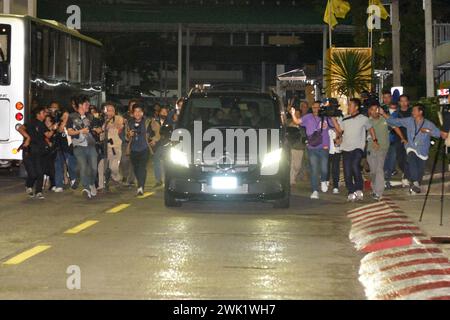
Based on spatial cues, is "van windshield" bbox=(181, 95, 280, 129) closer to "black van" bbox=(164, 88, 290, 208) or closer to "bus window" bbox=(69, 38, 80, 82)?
"black van" bbox=(164, 88, 290, 208)

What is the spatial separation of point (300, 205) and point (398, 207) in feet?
5.41

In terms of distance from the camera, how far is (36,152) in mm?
17031

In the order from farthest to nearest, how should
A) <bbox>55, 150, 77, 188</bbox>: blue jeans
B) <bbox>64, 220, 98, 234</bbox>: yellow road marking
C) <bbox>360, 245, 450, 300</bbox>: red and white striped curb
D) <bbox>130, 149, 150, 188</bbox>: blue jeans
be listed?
<bbox>55, 150, 77, 188</bbox>: blue jeans, <bbox>130, 149, 150, 188</bbox>: blue jeans, <bbox>64, 220, 98, 234</bbox>: yellow road marking, <bbox>360, 245, 450, 300</bbox>: red and white striped curb

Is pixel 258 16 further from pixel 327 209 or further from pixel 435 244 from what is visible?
pixel 435 244

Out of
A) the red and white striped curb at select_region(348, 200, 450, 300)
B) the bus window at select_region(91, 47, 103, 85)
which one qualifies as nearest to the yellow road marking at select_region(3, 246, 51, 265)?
the red and white striped curb at select_region(348, 200, 450, 300)

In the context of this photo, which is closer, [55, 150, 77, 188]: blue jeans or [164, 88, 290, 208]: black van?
[164, 88, 290, 208]: black van

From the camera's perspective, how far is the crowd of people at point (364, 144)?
16375 millimetres

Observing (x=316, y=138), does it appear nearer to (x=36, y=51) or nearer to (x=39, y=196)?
(x=39, y=196)

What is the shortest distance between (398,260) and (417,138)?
7.50 meters

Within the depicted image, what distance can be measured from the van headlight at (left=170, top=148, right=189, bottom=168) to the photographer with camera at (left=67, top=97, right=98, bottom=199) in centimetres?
253

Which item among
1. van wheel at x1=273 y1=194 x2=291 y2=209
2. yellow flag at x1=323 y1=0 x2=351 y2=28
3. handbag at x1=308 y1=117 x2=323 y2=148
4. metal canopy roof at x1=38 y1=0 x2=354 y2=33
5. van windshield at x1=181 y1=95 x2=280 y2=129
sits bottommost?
van wheel at x1=273 y1=194 x2=291 y2=209

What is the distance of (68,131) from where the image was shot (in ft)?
55.1

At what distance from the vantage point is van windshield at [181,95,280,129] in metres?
15.3
